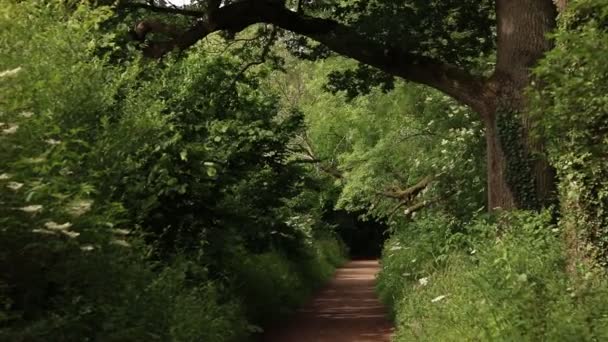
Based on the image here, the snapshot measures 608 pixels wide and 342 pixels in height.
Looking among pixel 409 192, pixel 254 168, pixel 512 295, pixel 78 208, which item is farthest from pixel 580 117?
pixel 409 192

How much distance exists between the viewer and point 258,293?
15.1 m

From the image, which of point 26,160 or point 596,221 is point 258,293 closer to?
point 596,221

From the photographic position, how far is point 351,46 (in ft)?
45.5

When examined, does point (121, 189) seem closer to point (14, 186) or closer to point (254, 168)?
point (14, 186)

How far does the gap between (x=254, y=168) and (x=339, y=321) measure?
172 inches

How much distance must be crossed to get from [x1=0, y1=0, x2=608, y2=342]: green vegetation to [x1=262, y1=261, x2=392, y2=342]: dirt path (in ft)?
1.80

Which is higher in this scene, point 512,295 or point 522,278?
point 522,278

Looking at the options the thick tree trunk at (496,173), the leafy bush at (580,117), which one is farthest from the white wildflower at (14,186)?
the thick tree trunk at (496,173)

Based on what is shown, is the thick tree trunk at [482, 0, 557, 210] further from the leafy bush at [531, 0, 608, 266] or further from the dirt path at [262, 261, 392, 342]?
the dirt path at [262, 261, 392, 342]

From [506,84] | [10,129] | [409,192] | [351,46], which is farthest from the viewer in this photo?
[409,192]

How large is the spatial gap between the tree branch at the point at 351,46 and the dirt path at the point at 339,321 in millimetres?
4739

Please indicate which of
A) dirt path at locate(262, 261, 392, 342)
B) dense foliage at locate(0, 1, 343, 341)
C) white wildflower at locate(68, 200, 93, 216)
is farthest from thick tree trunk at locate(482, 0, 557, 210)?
white wildflower at locate(68, 200, 93, 216)

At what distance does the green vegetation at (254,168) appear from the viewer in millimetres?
6469

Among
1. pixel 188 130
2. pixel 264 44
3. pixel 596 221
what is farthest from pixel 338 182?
pixel 596 221
